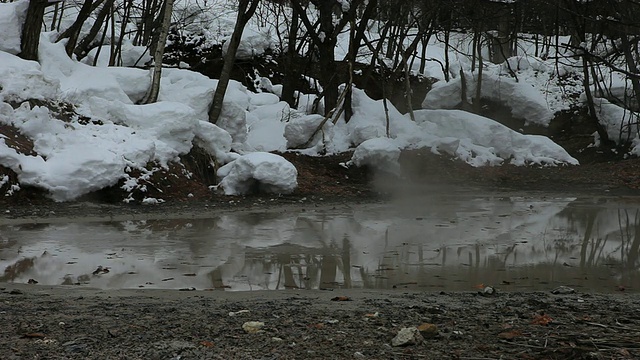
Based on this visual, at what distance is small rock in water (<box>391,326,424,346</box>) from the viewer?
13.1 ft

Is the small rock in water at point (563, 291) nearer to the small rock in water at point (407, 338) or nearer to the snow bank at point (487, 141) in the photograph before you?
the small rock in water at point (407, 338)

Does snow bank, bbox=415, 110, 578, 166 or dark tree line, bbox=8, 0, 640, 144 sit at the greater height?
dark tree line, bbox=8, 0, 640, 144

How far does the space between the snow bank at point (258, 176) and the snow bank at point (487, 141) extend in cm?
642

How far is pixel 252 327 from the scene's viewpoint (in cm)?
431

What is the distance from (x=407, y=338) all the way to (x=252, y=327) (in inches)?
37.4

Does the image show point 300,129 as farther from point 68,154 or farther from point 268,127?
point 68,154

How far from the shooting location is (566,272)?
23.6ft

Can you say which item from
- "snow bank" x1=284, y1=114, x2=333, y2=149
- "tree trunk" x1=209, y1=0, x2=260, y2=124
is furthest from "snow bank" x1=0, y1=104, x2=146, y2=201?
"snow bank" x1=284, y1=114, x2=333, y2=149

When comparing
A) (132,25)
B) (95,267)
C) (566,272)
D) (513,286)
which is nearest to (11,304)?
(95,267)

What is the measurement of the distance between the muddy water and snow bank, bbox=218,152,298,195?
161 cm

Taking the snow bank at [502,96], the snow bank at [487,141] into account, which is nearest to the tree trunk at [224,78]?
the snow bank at [487,141]

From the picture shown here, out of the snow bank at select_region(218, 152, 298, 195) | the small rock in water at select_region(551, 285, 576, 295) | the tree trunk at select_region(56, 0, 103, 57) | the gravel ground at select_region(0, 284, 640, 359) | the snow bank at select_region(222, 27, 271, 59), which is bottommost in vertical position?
the small rock in water at select_region(551, 285, 576, 295)

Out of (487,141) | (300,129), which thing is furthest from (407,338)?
(487,141)

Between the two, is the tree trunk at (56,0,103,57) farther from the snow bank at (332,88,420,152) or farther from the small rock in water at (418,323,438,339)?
the small rock in water at (418,323,438,339)
